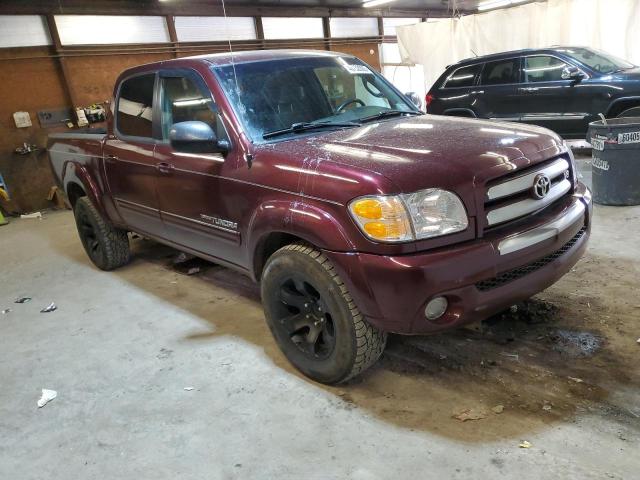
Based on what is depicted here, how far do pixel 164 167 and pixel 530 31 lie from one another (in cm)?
842

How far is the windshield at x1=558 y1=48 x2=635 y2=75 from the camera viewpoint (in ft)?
22.2

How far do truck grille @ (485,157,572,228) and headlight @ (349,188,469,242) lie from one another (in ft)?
0.59

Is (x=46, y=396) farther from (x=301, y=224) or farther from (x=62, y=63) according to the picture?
(x=62, y=63)

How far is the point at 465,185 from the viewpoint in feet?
6.74

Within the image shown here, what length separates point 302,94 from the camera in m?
3.00

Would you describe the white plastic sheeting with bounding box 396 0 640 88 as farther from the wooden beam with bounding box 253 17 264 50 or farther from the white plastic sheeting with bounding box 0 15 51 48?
the white plastic sheeting with bounding box 0 15 51 48

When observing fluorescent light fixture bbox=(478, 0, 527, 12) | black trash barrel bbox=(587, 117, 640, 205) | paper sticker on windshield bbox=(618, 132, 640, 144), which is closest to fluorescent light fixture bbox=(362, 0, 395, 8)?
fluorescent light fixture bbox=(478, 0, 527, 12)

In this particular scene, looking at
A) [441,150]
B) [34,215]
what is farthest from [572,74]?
[34,215]

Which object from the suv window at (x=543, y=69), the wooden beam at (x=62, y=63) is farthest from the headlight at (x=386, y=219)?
the wooden beam at (x=62, y=63)

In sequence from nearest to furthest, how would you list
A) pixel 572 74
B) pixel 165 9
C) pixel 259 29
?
pixel 572 74 < pixel 165 9 < pixel 259 29

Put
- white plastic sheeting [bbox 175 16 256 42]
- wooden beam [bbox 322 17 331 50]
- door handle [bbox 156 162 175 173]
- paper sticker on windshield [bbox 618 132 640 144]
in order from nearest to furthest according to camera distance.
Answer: door handle [bbox 156 162 175 173] < paper sticker on windshield [bbox 618 132 640 144] < white plastic sheeting [bbox 175 16 256 42] < wooden beam [bbox 322 17 331 50]

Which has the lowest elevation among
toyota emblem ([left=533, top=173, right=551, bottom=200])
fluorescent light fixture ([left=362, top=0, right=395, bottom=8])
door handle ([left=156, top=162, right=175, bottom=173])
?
toyota emblem ([left=533, top=173, right=551, bottom=200])

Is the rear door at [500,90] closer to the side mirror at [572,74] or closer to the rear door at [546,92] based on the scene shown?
the rear door at [546,92]

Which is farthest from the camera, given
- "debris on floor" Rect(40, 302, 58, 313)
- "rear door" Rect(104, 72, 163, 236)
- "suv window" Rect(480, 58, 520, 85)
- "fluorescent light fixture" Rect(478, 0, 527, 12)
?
"fluorescent light fixture" Rect(478, 0, 527, 12)
